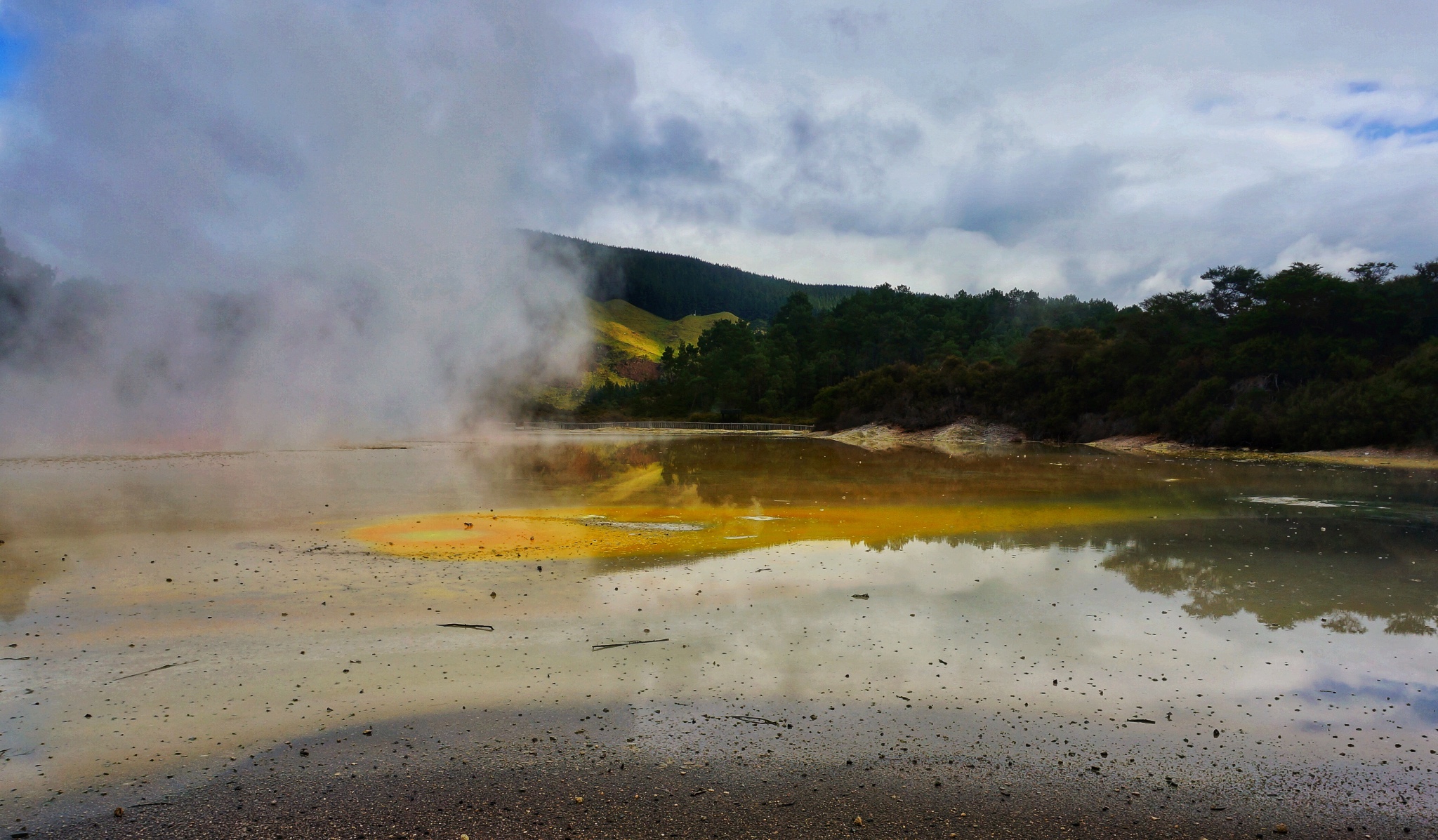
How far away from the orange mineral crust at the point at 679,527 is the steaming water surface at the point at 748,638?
0.41ft

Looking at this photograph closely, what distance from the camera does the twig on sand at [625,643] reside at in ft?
24.6

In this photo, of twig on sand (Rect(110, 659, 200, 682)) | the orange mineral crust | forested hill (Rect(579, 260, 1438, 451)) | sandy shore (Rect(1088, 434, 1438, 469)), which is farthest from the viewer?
forested hill (Rect(579, 260, 1438, 451))

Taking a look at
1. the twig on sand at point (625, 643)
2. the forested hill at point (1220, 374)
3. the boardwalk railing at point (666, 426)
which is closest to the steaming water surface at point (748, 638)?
the twig on sand at point (625, 643)

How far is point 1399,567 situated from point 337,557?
1541 cm

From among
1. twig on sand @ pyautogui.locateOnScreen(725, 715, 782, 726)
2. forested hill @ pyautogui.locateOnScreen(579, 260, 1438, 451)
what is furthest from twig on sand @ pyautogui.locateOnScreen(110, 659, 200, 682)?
forested hill @ pyautogui.locateOnScreen(579, 260, 1438, 451)

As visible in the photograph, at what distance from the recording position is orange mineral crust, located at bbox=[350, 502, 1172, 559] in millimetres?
12820

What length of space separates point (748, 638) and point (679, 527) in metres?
7.55

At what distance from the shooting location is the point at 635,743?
5352 mm

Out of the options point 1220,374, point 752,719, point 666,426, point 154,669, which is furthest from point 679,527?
point 666,426

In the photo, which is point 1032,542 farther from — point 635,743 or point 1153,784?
point 635,743

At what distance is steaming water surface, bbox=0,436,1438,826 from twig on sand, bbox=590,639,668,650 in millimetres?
35

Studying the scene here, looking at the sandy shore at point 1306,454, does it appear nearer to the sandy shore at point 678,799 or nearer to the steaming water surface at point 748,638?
the steaming water surface at point 748,638

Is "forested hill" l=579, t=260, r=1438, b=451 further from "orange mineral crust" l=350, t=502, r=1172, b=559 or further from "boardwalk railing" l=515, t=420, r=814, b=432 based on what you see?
"orange mineral crust" l=350, t=502, r=1172, b=559

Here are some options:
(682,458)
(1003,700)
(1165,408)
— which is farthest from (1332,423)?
(1003,700)
